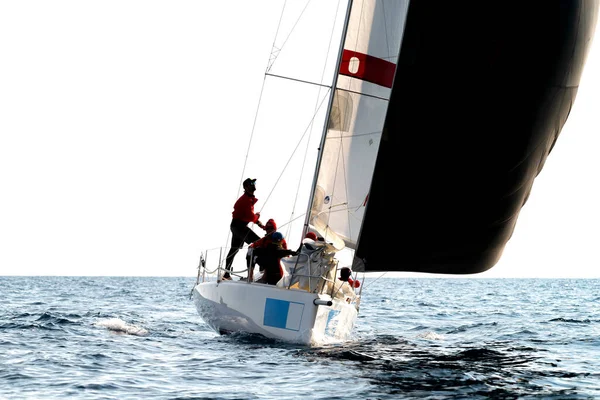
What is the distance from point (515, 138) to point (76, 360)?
5097 millimetres

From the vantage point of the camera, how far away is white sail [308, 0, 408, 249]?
996cm

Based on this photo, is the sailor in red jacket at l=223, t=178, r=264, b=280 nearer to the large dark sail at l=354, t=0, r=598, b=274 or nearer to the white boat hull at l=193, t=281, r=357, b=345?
the white boat hull at l=193, t=281, r=357, b=345

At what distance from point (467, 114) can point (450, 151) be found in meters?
0.41

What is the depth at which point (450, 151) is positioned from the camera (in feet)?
25.6

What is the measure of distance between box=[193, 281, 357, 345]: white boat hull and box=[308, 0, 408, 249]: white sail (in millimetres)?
1249

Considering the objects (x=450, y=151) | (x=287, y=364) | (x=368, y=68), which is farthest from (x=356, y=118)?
(x=287, y=364)

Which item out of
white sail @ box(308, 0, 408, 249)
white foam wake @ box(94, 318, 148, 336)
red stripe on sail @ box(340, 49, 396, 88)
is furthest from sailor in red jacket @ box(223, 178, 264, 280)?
white foam wake @ box(94, 318, 148, 336)

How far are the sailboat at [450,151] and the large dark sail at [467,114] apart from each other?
0.01 meters

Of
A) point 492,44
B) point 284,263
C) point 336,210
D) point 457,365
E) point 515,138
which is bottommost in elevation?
point 457,365

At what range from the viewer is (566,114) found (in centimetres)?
840

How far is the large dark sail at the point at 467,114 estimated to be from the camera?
748 centimetres

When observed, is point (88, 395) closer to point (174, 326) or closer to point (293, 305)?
point (293, 305)

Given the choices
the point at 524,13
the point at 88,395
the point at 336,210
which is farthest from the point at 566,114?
the point at 88,395

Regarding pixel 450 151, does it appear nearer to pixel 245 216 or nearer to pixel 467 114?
pixel 467 114
